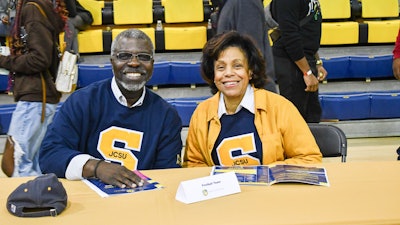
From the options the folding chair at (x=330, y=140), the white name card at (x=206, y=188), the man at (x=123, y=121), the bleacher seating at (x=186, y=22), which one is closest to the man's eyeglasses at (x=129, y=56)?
the man at (x=123, y=121)

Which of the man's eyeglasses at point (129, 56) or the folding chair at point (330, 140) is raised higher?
the man's eyeglasses at point (129, 56)

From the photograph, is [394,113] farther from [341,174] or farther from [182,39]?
[341,174]

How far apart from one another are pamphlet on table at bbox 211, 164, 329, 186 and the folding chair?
1.57 ft

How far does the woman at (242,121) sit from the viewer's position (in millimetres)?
1934

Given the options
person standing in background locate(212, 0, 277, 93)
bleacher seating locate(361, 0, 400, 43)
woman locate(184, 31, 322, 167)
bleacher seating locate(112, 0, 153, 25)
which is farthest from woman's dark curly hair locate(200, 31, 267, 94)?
bleacher seating locate(361, 0, 400, 43)

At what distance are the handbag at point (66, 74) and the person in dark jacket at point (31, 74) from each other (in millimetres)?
30

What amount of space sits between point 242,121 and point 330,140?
1.36ft

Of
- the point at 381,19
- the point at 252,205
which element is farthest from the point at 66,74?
the point at 381,19

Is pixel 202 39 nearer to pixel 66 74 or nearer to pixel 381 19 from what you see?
pixel 381 19

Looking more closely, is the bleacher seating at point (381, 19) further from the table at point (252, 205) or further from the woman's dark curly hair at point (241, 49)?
the table at point (252, 205)

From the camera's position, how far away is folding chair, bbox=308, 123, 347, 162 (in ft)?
7.03

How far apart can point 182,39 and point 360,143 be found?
2119 mm

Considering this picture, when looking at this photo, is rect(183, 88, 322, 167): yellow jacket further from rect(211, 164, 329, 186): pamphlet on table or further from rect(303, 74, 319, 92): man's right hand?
rect(303, 74, 319, 92): man's right hand

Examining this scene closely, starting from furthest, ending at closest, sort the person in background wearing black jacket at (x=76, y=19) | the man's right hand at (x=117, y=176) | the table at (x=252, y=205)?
the person in background wearing black jacket at (x=76, y=19)
the man's right hand at (x=117, y=176)
the table at (x=252, y=205)
